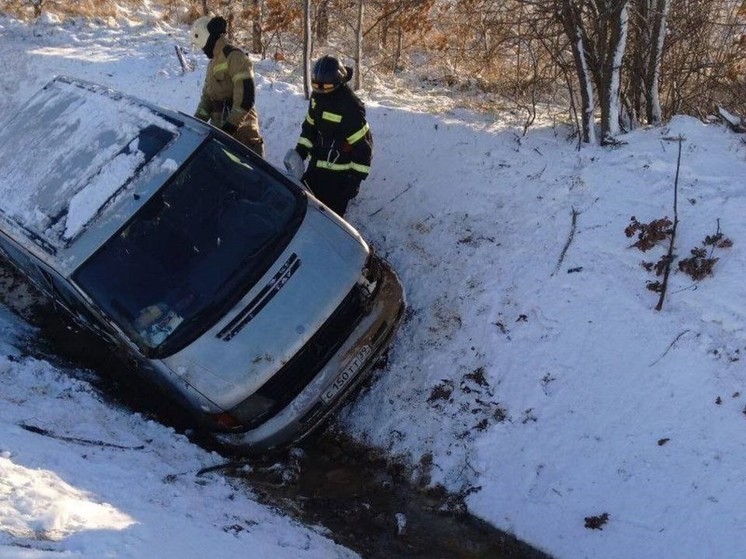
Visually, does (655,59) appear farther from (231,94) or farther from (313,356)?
(313,356)

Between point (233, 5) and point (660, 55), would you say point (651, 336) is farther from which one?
point (233, 5)

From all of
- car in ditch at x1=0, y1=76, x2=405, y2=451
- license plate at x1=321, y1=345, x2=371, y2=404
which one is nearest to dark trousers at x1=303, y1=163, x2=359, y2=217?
car in ditch at x1=0, y1=76, x2=405, y2=451

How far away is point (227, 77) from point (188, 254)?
2.35 metres

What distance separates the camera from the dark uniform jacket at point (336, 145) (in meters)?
5.66

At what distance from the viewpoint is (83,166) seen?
4980mm

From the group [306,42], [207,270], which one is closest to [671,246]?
[207,270]

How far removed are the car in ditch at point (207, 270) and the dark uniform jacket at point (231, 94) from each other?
968mm

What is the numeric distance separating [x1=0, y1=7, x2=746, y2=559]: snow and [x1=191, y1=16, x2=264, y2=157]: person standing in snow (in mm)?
1421

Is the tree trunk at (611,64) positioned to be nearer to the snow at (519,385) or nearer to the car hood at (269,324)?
the snow at (519,385)

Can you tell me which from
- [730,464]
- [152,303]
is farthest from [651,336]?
[152,303]

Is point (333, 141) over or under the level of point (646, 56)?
under

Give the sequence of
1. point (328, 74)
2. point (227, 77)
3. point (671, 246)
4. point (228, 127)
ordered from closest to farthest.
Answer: point (671, 246) → point (328, 74) → point (228, 127) → point (227, 77)

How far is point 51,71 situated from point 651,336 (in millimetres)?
8486

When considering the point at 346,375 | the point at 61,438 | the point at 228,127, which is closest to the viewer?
the point at 61,438
